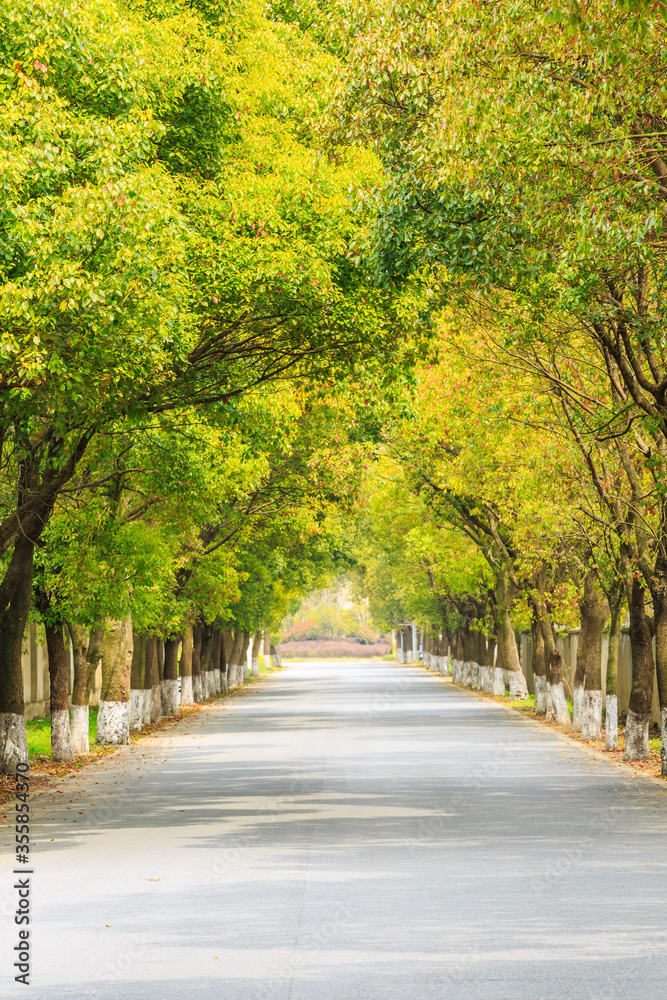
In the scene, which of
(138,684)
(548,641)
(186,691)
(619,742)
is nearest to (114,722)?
(138,684)

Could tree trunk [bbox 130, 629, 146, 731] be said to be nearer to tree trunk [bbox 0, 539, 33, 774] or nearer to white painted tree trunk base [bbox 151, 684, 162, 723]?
white painted tree trunk base [bbox 151, 684, 162, 723]

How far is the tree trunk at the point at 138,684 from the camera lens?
3084cm

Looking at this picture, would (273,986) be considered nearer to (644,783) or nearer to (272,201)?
(272,201)

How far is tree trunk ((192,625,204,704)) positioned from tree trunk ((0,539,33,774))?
25.7m

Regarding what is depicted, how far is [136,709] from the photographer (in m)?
31.0

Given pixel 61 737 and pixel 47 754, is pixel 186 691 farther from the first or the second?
pixel 61 737

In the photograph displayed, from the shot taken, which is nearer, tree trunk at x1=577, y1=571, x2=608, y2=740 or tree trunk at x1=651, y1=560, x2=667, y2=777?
tree trunk at x1=651, y1=560, x2=667, y2=777

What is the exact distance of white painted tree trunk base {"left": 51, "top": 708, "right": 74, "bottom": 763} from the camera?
2259cm

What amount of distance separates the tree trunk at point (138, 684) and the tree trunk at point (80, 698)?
4338mm

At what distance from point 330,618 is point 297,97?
149485 mm

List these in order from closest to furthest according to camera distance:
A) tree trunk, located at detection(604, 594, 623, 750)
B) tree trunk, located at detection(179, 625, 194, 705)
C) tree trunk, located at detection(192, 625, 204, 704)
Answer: tree trunk, located at detection(604, 594, 623, 750) → tree trunk, located at detection(179, 625, 194, 705) → tree trunk, located at detection(192, 625, 204, 704)

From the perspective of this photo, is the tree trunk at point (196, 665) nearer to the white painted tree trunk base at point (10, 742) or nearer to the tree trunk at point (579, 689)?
the tree trunk at point (579, 689)

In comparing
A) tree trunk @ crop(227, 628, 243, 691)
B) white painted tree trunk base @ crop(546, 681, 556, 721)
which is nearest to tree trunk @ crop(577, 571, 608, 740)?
white painted tree trunk base @ crop(546, 681, 556, 721)

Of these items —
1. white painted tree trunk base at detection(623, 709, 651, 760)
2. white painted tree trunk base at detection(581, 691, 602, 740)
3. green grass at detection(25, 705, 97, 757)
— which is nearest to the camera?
white painted tree trunk base at detection(623, 709, 651, 760)
